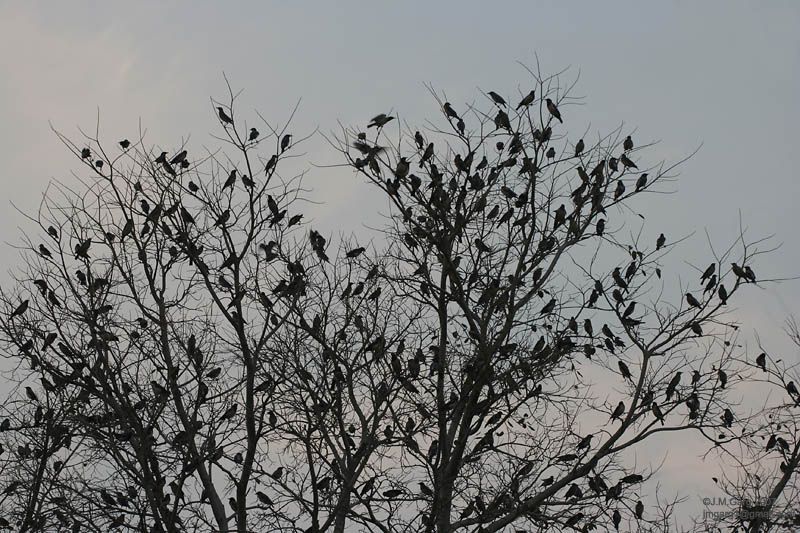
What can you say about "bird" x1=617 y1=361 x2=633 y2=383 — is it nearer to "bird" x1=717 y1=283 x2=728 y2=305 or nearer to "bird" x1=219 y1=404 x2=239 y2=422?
"bird" x1=717 y1=283 x2=728 y2=305

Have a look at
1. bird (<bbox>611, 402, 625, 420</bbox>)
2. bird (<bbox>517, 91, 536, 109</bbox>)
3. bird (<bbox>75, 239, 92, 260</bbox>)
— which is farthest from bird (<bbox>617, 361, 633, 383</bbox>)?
bird (<bbox>75, 239, 92, 260</bbox>)

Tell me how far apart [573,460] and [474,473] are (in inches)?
46.6

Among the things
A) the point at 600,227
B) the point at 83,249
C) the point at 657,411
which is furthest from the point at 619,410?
the point at 83,249

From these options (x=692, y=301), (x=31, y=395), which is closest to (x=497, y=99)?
(x=692, y=301)

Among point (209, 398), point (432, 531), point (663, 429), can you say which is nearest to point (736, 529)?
point (663, 429)

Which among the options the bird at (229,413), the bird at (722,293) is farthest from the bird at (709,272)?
the bird at (229,413)

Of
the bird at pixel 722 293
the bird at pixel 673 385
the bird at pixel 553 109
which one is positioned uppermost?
the bird at pixel 553 109

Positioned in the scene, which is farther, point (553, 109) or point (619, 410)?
point (553, 109)

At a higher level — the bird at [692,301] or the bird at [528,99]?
the bird at [528,99]

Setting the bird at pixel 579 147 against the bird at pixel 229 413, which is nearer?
the bird at pixel 229 413

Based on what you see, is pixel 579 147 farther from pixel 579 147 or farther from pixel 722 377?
pixel 722 377

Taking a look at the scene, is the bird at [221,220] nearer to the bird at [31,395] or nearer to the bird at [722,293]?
the bird at [31,395]

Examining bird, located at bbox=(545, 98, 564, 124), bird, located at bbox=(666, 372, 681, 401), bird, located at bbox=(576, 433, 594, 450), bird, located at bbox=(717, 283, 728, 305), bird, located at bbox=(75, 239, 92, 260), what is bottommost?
bird, located at bbox=(576, 433, 594, 450)

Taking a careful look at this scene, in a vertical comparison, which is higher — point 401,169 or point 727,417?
point 401,169
